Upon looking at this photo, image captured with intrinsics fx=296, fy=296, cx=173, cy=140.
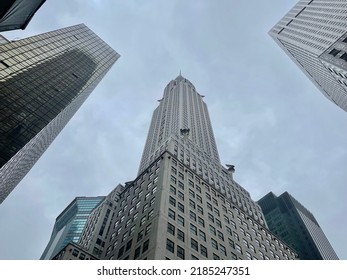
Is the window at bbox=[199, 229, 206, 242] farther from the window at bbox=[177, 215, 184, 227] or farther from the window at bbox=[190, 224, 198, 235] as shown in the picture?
the window at bbox=[177, 215, 184, 227]

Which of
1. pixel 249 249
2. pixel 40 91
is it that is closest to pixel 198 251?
pixel 249 249

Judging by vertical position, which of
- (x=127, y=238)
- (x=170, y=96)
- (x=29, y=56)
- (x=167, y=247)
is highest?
(x=170, y=96)

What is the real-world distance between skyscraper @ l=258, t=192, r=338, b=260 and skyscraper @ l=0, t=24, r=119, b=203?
131m

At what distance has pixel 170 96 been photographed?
523 feet

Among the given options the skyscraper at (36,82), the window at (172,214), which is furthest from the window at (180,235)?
the skyscraper at (36,82)

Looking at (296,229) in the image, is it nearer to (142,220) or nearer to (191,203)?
(191,203)

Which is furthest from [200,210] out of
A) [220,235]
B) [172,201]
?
[172,201]

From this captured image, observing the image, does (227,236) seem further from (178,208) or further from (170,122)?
(170,122)

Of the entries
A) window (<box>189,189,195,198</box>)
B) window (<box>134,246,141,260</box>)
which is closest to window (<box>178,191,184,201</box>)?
window (<box>189,189,195,198</box>)

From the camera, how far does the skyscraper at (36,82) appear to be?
63.5 m

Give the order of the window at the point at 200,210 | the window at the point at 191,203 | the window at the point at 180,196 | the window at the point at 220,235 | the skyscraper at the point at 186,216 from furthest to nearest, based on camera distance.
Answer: the window at the point at 200,210 < the window at the point at 191,203 < the window at the point at 180,196 < the window at the point at 220,235 < the skyscraper at the point at 186,216

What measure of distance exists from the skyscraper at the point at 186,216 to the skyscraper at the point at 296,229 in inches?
3460

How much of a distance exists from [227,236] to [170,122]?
214 feet

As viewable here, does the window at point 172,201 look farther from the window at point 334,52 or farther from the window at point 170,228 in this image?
the window at point 334,52
